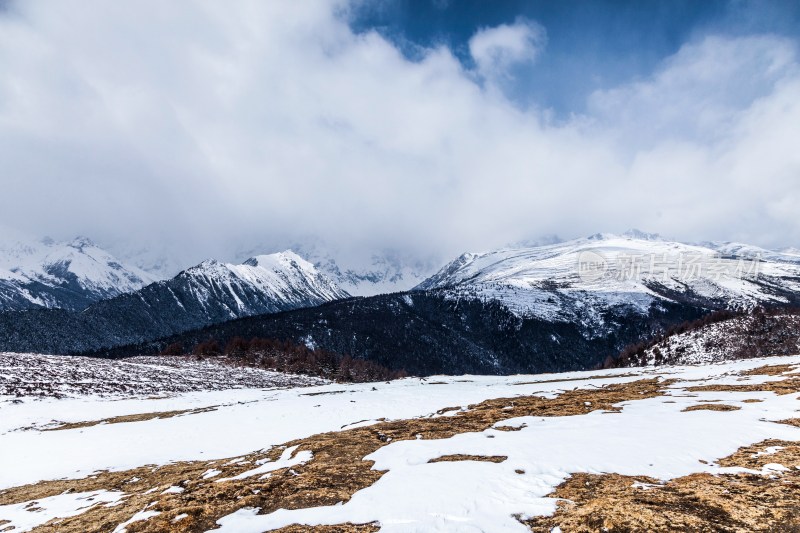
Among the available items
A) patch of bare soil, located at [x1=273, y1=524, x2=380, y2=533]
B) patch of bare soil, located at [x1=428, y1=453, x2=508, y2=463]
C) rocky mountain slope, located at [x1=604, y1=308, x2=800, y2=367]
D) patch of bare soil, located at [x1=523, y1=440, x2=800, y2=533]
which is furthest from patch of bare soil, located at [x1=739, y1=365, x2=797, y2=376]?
rocky mountain slope, located at [x1=604, y1=308, x2=800, y2=367]

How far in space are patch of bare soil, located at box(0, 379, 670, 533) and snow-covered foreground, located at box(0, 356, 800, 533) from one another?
67 mm

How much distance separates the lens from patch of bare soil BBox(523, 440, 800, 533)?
631 centimetres

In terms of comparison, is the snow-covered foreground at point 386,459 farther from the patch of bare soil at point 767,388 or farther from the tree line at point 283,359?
the tree line at point 283,359

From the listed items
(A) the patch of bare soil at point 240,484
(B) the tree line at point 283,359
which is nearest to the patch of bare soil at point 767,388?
(A) the patch of bare soil at point 240,484

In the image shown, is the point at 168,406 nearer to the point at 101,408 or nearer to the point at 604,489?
the point at 101,408

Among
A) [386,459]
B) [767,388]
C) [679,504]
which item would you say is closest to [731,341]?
[767,388]

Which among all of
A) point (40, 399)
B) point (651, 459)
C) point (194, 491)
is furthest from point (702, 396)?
point (40, 399)

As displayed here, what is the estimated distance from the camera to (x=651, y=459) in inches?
425

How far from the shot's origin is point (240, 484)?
419 inches

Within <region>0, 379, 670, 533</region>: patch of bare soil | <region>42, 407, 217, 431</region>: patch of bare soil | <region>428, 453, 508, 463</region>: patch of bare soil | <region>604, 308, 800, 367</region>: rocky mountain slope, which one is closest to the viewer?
<region>0, 379, 670, 533</region>: patch of bare soil

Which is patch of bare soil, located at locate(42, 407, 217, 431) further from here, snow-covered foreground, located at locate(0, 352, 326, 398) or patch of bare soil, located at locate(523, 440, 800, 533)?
patch of bare soil, located at locate(523, 440, 800, 533)

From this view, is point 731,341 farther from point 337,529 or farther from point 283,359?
point 283,359

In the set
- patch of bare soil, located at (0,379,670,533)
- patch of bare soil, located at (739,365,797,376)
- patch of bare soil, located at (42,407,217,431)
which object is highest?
patch of bare soil, located at (739,365,797,376)

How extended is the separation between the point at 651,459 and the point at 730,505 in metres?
4.02
